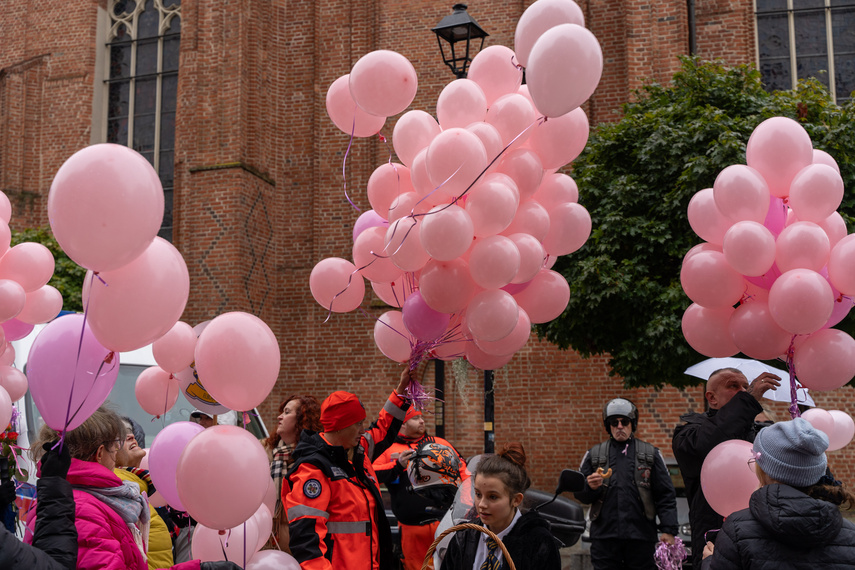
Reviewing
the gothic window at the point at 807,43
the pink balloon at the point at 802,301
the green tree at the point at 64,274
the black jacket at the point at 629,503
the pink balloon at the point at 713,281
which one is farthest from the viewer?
the gothic window at the point at 807,43

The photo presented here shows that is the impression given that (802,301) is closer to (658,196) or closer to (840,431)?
(840,431)

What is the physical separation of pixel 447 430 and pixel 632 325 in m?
5.68

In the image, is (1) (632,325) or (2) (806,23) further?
(2) (806,23)

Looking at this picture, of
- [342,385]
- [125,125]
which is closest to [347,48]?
[125,125]

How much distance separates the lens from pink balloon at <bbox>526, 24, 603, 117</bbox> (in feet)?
11.7

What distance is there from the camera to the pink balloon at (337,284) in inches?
188

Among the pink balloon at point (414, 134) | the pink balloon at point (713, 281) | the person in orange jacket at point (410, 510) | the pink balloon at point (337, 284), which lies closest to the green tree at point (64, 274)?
the person in orange jacket at point (410, 510)

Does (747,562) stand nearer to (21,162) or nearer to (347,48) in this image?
→ (347,48)

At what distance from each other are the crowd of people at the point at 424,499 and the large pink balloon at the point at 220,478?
0.27 m

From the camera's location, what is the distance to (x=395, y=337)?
15.3ft

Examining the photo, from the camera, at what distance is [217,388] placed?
10.2 feet

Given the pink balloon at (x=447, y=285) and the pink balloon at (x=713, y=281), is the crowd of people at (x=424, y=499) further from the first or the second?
the pink balloon at (x=447, y=285)

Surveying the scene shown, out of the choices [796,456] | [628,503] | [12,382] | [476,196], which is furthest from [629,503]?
[12,382]

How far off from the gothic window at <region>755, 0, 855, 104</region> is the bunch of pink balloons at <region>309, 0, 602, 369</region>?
38.7 feet
